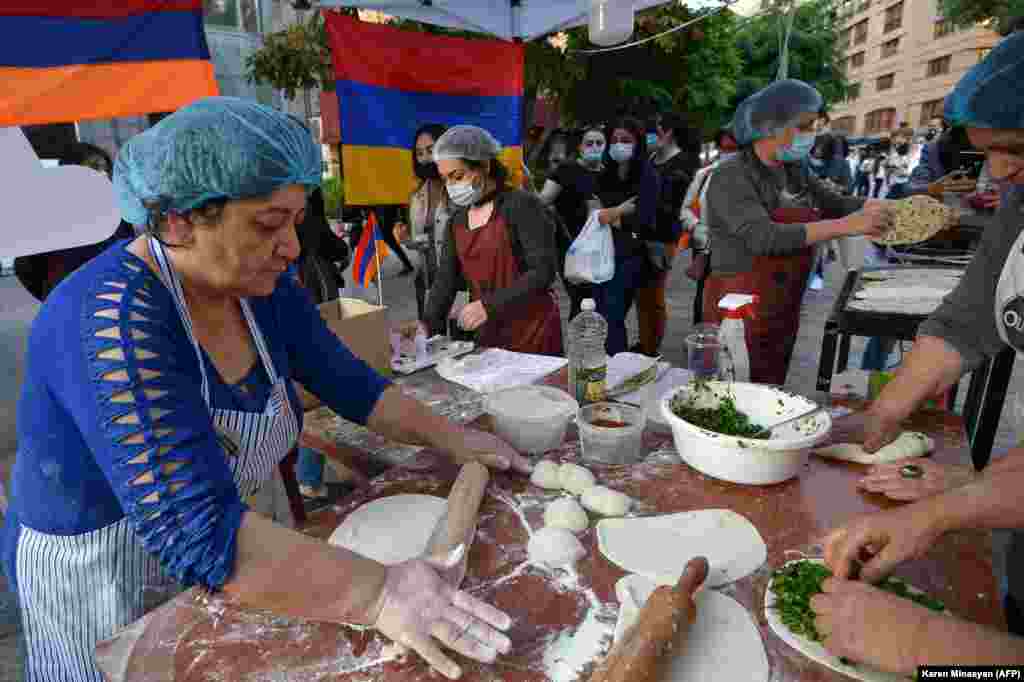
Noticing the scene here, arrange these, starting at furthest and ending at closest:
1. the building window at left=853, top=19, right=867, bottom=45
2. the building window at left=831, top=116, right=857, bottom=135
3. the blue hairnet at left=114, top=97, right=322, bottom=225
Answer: the building window at left=831, top=116, right=857, bottom=135, the building window at left=853, top=19, right=867, bottom=45, the blue hairnet at left=114, top=97, right=322, bottom=225

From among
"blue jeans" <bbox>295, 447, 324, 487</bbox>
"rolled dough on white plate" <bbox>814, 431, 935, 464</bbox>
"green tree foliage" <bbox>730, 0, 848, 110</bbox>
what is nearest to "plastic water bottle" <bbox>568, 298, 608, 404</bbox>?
"rolled dough on white plate" <bbox>814, 431, 935, 464</bbox>

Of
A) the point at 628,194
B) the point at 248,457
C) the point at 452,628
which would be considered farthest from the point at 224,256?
the point at 628,194

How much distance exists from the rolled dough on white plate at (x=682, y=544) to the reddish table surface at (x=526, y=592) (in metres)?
0.03

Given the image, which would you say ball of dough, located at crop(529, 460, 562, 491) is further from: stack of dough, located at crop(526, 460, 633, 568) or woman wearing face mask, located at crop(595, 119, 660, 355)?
woman wearing face mask, located at crop(595, 119, 660, 355)

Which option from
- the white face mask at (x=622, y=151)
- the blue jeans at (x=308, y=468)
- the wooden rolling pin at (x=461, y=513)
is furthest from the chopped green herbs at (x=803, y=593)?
the white face mask at (x=622, y=151)

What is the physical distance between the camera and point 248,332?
163 cm

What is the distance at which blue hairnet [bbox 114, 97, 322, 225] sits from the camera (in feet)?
3.97

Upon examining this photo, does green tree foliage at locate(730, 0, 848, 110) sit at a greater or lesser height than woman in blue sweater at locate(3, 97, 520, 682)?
greater

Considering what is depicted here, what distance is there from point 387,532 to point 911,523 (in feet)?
3.77

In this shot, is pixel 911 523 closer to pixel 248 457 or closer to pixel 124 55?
pixel 248 457

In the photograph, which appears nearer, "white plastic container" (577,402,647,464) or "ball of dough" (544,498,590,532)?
"ball of dough" (544,498,590,532)

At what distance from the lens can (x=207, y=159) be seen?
1207 mm

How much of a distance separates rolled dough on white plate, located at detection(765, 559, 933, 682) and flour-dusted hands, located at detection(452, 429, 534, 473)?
2.46 ft

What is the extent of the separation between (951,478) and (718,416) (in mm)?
585
